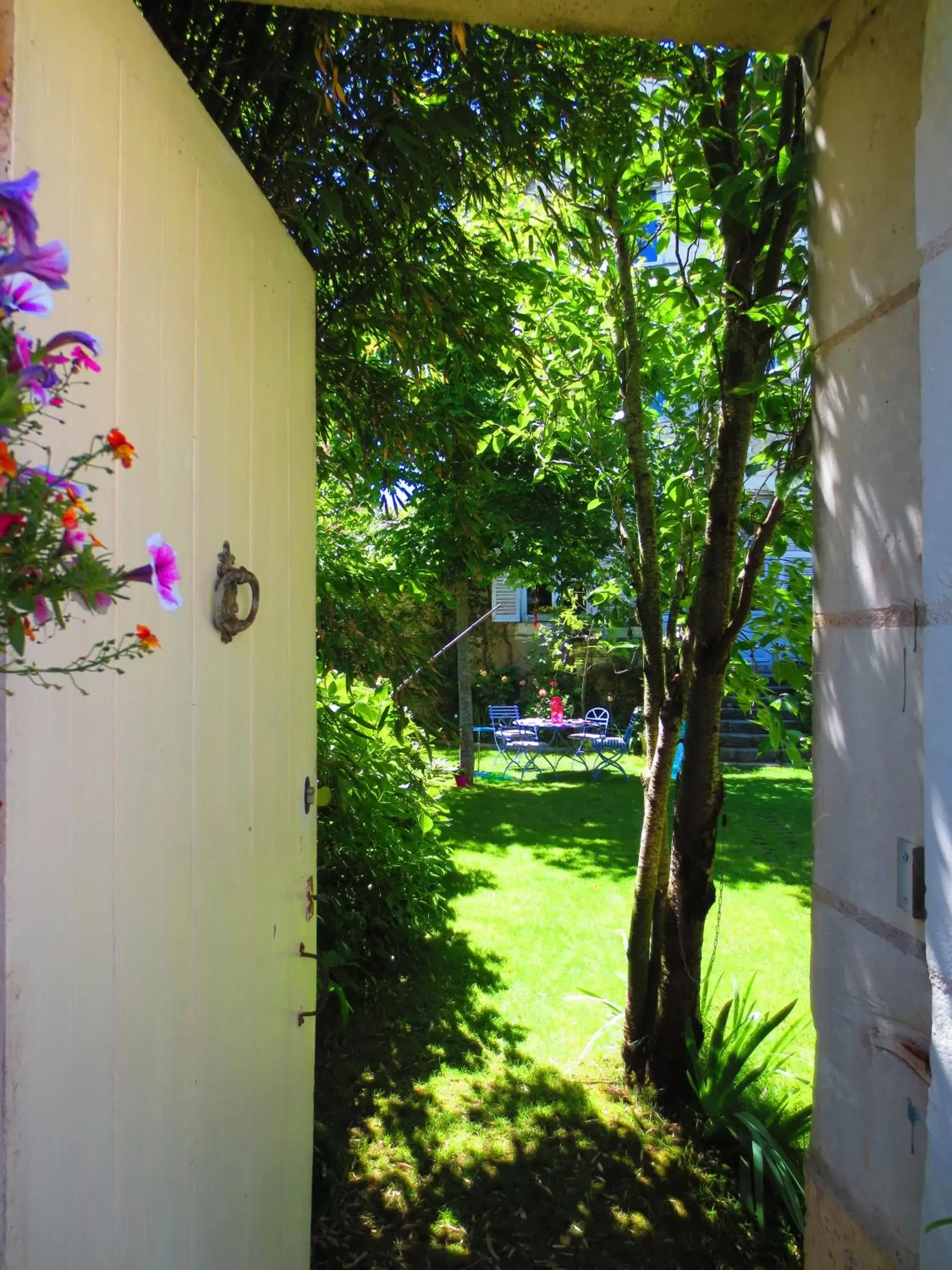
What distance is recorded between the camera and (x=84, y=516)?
738 mm

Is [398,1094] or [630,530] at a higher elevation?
[630,530]

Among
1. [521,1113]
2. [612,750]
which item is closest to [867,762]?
[521,1113]

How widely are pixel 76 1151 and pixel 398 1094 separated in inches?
99.3

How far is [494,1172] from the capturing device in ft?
8.94

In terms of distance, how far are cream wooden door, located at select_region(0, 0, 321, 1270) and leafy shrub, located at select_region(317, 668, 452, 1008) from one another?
1.48 meters

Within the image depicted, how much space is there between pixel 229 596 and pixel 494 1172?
7.44 feet

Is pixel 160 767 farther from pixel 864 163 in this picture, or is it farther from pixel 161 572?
pixel 864 163

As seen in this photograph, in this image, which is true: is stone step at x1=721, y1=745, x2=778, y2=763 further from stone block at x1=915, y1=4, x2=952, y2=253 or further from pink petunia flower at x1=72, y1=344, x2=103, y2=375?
pink petunia flower at x1=72, y1=344, x2=103, y2=375

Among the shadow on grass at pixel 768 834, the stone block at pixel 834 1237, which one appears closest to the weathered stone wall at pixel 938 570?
the stone block at pixel 834 1237

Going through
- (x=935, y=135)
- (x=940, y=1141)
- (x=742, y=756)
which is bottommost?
(x=742, y=756)

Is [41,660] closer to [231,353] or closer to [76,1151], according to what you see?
[76,1151]

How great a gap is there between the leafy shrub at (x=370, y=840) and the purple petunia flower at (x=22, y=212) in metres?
2.46

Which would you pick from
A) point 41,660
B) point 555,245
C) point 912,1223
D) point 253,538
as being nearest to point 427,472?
point 555,245

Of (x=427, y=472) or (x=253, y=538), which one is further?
(x=427, y=472)
